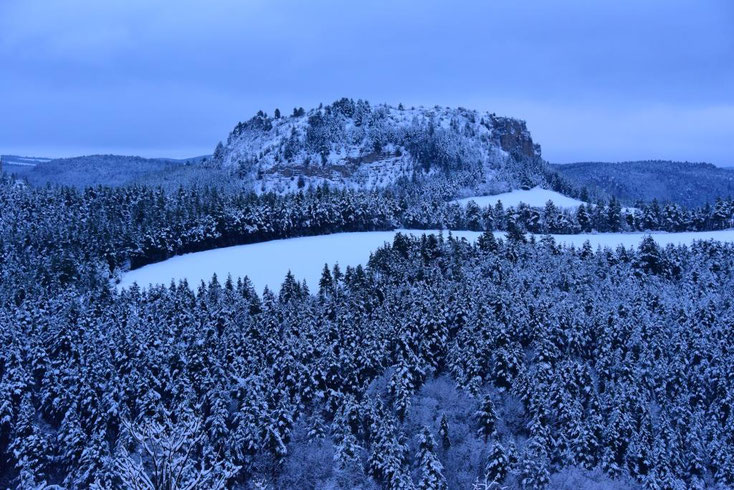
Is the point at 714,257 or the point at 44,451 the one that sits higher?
the point at 714,257

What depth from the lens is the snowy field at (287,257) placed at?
98562mm

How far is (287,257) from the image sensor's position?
10944cm

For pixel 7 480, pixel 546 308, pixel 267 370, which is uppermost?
pixel 546 308

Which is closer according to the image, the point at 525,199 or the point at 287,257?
the point at 287,257

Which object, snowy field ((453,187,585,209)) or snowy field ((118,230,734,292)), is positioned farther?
snowy field ((453,187,585,209))

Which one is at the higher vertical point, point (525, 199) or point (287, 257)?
point (525, 199)

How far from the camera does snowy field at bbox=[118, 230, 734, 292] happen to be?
98562 millimetres

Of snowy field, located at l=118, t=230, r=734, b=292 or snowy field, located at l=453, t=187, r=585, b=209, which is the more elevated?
snowy field, located at l=453, t=187, r=585, b=209

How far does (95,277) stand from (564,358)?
74.6 meters

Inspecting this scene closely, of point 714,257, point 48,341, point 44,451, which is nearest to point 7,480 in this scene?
point 44,451

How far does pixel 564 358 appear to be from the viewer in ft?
201

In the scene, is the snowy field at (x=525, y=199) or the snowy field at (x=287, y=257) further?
the snowy field at (x=525, y=199)

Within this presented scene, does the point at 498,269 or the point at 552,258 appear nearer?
the point at 498,269

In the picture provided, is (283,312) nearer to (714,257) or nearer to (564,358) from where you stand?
(564,358)
